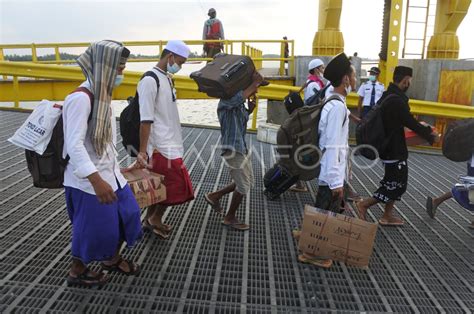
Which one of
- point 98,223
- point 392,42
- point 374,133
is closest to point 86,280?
point 98,223

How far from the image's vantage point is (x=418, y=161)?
6590 millimetres

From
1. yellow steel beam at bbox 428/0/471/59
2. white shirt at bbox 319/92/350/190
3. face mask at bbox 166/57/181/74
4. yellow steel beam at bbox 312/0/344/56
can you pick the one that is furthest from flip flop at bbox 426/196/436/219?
yellow steel beam at bbox 428/0/471/59

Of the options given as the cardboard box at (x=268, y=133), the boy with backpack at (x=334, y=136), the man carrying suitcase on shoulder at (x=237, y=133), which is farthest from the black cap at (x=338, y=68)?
the cardboard box at (x=268, y=133)

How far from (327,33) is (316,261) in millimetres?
8902

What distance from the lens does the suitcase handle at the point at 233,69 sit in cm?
332

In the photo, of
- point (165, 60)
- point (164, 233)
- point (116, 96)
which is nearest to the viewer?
point (165, 60)

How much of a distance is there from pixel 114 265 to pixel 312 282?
1.50m

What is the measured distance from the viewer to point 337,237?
10.1 feet

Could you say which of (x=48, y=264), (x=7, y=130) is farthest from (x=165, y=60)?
(x=7, y=130)

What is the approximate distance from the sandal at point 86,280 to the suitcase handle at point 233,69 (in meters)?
1.87

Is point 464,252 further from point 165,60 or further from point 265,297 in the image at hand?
point 165,60

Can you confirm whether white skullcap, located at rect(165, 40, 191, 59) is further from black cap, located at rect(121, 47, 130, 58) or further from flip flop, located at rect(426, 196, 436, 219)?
flip flop, located at rect(426, 196, 436, 219)

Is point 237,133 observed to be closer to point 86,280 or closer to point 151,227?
point 151,227

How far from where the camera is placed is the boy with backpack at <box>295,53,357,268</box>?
114 inches
